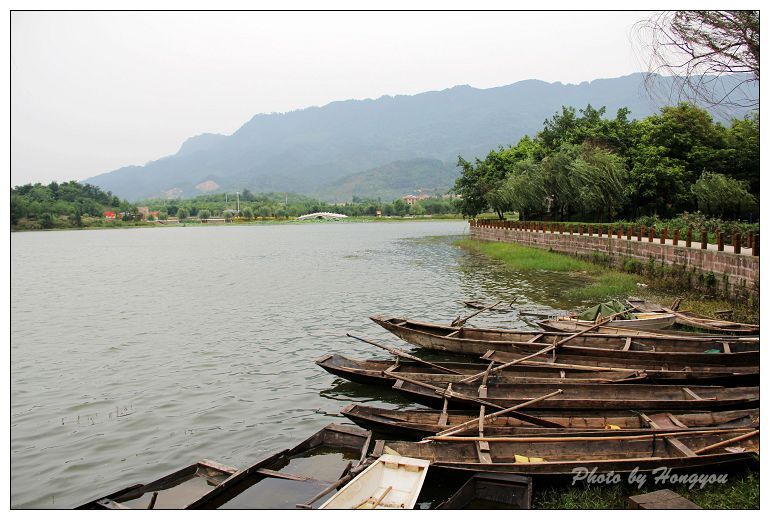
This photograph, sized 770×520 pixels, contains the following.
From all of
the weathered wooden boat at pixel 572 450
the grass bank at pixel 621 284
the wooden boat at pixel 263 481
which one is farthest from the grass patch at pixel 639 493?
the grass bank at pixel 621 284

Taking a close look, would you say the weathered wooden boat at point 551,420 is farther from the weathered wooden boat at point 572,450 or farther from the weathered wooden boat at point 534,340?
the weathered wooden boat at point 534,340

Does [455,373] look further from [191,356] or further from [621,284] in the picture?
[621,284]

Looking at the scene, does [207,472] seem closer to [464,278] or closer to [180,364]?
[180,364]

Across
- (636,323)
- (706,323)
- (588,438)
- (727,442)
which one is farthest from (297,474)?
(706,323)

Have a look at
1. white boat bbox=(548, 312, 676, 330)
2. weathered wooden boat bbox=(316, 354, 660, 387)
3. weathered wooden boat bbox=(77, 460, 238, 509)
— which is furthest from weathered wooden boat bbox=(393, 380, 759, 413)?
white boat bbox=(548, 312, 676, 330)

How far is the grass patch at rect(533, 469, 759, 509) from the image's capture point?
24.6 ft

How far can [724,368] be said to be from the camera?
1166cm

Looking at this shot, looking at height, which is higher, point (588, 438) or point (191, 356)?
point (588, 438)

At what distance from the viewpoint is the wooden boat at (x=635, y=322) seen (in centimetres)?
1534

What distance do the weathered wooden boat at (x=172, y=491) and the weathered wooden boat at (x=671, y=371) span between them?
5890 millimetres

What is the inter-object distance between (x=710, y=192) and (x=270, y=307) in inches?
1114

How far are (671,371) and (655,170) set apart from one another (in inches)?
1356

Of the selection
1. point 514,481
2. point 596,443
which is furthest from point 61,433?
point 596,443

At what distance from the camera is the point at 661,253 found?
2645 centimetres
